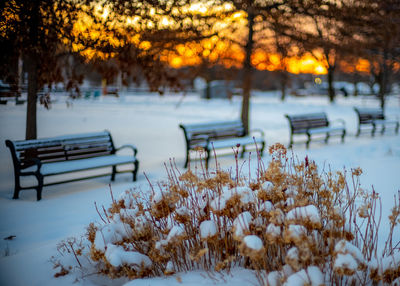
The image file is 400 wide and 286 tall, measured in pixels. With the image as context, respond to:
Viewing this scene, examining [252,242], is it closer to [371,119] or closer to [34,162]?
[34,162]

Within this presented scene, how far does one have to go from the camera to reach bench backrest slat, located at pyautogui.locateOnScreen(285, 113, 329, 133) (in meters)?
9.01

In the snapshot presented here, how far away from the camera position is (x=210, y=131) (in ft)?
23.8

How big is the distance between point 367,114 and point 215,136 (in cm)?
686

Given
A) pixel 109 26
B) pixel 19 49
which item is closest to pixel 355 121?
pixel 109 26

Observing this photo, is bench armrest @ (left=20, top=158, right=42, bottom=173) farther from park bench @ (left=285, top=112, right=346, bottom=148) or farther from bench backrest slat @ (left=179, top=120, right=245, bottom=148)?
park bench @ (left=285, top=112, right=346, bottom=148)

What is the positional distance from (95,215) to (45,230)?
616 millimetres

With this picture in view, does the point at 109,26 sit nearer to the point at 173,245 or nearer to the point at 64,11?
the point at 64,11

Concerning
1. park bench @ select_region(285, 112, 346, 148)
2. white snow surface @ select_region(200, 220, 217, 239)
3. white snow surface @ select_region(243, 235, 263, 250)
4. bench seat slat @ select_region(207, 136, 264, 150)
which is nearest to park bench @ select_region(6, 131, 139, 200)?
bench seat slat @ select_region(207, 136, 264, 150)

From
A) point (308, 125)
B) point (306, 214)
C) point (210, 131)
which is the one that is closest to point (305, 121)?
point (308, 125)

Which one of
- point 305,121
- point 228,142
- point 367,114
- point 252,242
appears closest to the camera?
point 252,242

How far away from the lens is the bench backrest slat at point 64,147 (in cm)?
490

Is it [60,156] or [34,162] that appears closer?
[34,162]

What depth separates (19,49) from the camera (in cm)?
511

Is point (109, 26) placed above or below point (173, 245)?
above
